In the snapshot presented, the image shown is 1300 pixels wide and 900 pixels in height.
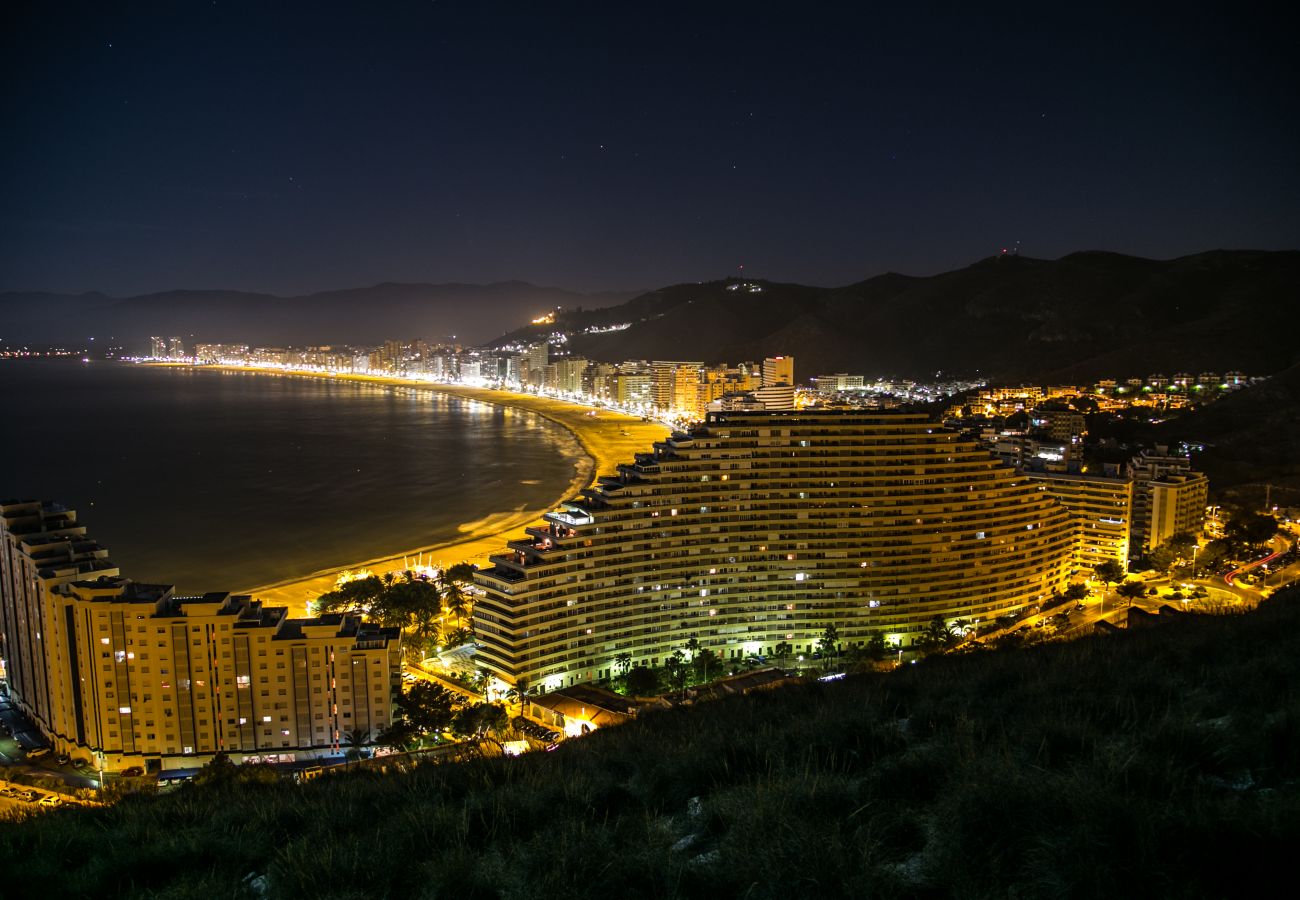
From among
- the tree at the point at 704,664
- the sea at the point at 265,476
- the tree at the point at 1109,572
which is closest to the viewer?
the tree at the point at 704,664

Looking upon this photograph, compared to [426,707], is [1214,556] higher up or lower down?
higher up

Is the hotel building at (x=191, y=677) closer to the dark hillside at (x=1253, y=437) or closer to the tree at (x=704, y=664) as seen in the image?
the tree at (x=704, y=664)

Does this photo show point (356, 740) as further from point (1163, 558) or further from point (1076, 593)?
point (1163, 558)

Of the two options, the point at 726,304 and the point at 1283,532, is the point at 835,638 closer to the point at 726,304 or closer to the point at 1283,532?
the point at 1283,532

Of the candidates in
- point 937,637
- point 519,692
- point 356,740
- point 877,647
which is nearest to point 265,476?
point 519,692

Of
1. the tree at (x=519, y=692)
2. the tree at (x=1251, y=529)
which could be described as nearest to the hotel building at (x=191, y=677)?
→ the tree at (x=519, y=692)

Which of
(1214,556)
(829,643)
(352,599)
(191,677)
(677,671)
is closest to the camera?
(191,677)
